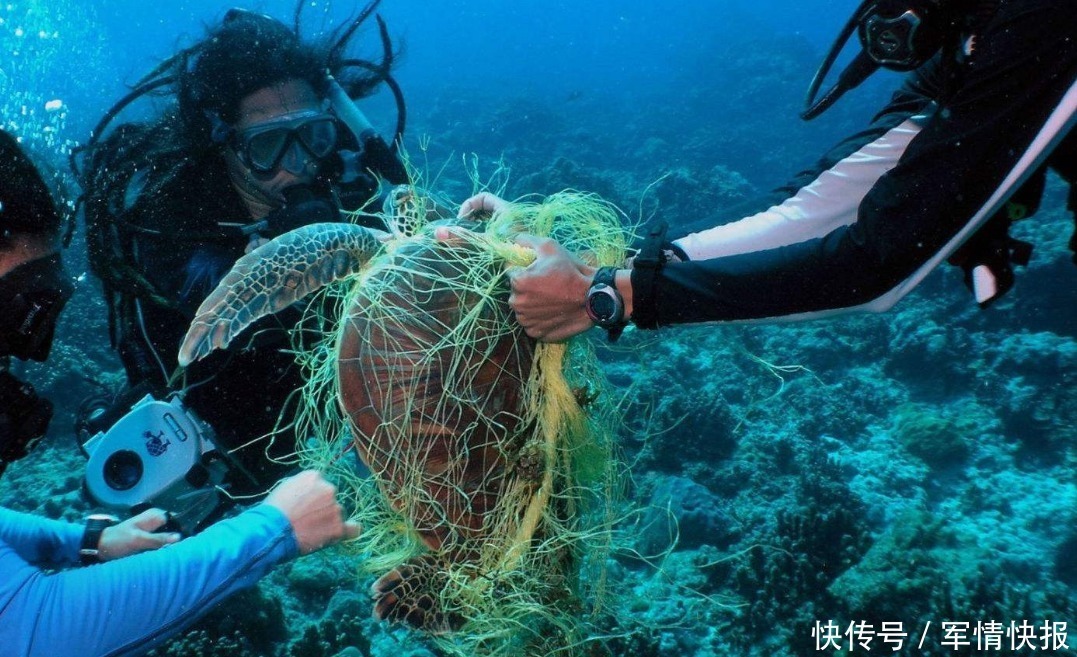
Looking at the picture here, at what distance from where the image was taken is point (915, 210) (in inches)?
71.1

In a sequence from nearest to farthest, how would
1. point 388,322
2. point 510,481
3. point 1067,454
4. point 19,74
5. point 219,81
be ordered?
point 388,322
point 510,481
point 219,81
point 1067,454
point 19,74

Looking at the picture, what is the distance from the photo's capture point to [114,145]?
140 inches

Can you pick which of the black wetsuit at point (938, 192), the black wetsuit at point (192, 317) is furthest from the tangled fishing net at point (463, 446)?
the black wetsuit at point (192, 317)

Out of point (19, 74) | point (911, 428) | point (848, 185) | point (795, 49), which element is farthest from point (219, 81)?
point (19, 74)

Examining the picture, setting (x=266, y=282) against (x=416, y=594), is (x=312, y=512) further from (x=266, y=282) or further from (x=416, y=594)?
(x=266, y=282)

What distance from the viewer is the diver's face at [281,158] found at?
11.4 feet

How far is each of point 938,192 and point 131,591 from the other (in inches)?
105

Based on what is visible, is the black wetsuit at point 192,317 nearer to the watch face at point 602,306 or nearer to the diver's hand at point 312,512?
the diver's hand at point 312,512

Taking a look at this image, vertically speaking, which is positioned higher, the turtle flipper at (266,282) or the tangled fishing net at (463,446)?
the turtle flipper at (266,282)

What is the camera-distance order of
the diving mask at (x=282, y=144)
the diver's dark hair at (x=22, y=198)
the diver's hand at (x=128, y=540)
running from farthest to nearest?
the diving mask at (x=282, y=144), the diver's hand at (x=128, y=540), the diver's dark hair at (x=22, y=198)

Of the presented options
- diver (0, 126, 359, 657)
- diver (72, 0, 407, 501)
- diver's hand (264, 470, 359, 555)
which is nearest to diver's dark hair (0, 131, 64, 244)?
diver (0, 126, 359, 657)

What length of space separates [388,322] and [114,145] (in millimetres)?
2867

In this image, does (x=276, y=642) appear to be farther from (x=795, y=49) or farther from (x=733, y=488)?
(x=795, y=49)

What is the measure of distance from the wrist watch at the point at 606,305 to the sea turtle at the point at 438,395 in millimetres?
229
